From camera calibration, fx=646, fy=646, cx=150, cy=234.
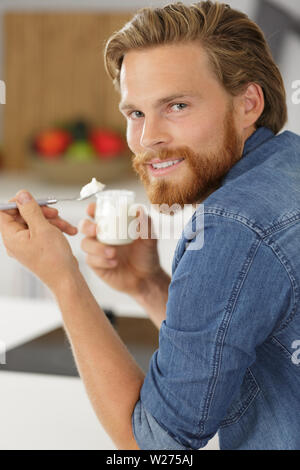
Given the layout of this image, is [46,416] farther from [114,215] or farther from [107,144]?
[107,144]

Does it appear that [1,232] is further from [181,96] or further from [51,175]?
[51,175]

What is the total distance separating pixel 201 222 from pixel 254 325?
117 millimetres

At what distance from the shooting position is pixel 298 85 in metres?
1.56

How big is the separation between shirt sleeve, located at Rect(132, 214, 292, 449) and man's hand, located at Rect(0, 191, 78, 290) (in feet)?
0.51

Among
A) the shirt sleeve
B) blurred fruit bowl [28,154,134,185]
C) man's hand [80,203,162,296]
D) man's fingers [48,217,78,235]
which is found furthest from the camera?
blurred fruit bowl [28,154,134,185]

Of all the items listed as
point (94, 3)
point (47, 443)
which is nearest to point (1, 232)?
point (47, 443)

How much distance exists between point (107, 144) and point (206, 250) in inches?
59.5

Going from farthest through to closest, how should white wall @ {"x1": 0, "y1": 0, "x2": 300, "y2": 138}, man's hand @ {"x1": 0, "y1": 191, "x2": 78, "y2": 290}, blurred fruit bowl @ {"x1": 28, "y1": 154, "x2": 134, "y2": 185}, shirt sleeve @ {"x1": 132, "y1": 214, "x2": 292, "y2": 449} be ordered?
blurred fruit bowl @ {"x1": 28, "y1": 154, "x2": 134, "y2": 185}
white wall @ {"x1": 0, "y1": 0, "x2": 300, "y2": 138}
man's hand @ {"x1": 0, "y1": 191, "x2": 78, "y2": 290}
shirt sleeve @ {"x1": 132, "y1": 214, "x2": 292, "y2": 449}

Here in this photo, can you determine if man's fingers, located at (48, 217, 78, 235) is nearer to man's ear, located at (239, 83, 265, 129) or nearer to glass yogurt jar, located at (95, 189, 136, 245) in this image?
glass yogurt jar, located at (95, 189, 136, 245)

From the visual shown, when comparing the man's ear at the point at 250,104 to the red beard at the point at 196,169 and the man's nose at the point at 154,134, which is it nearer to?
the red beard at the point at 196,169


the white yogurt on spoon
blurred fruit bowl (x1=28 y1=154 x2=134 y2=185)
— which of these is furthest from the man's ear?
blurred fruit bowl (x1=28 y1=154 x2=134 y2=185)

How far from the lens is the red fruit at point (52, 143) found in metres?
2.09

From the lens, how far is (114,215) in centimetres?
100

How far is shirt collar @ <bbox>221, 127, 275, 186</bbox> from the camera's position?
30.9 inches
